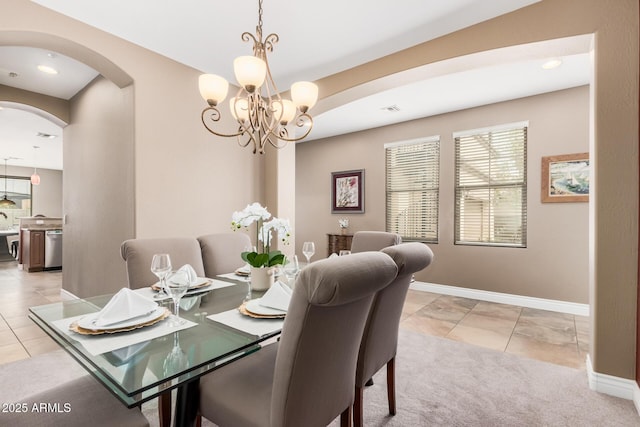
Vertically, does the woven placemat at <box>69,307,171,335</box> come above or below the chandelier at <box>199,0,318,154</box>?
below

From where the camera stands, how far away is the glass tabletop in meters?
0.86

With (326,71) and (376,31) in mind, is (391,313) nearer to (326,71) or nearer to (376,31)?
(376,31)

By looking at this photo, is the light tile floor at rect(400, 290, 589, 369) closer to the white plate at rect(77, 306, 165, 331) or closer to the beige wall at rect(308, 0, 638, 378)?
the beige wall at rect(308, 0, 638, 378)

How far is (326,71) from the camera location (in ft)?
10.8

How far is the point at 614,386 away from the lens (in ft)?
6.53

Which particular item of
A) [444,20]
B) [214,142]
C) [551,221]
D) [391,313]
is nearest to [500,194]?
[551,221]

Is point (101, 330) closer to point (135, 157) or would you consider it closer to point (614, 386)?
point (135, 157)

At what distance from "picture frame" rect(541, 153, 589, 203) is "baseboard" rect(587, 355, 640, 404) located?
7.56ft

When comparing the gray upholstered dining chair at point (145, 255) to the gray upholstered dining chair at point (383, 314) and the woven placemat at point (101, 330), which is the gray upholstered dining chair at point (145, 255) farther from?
the gray upholstered dining chair at point (383, 314)

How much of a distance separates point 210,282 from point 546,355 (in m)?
2.76

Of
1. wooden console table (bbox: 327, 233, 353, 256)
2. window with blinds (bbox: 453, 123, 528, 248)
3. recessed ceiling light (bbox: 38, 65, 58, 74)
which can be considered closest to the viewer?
recessed ceiling light (bbox: 38, 65, 58, 74)

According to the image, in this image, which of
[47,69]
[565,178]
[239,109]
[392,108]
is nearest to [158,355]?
[239,109]

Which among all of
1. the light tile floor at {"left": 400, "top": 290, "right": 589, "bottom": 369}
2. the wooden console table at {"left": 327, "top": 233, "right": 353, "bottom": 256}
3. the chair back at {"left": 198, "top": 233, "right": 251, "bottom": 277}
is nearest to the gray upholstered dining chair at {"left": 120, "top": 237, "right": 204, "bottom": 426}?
the chair back at {"left": 198, "top": 233, "right": 251, "bottom": 277}

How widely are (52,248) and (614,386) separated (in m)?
8.26
